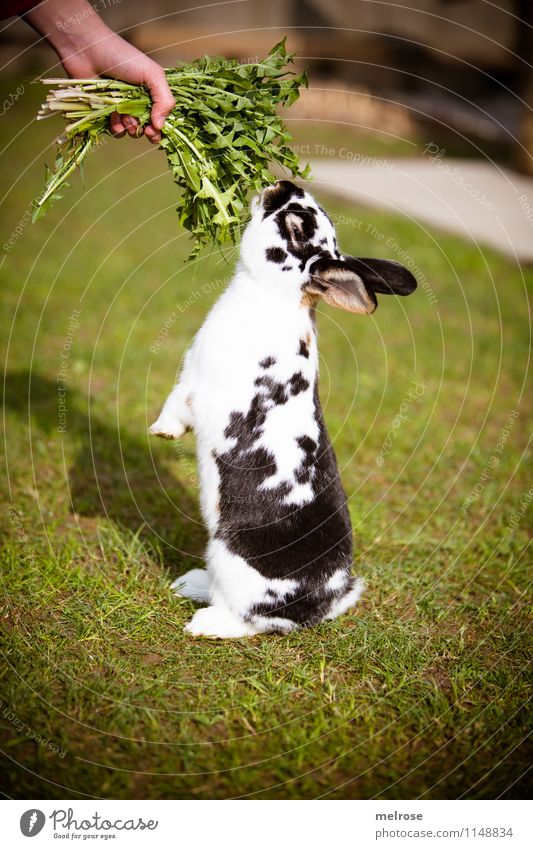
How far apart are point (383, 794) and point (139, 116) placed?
142 inches

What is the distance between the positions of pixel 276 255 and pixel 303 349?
19.9 inches

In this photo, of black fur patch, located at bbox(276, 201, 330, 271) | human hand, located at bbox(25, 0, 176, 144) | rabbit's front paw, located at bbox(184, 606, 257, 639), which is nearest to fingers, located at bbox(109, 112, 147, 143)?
human hand, located at bbox(25, 0, 176, 144)

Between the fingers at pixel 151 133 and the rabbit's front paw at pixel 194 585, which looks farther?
the rabbit's front paw at pixel 194 585

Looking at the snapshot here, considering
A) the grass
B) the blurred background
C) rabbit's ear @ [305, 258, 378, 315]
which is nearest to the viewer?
the grass

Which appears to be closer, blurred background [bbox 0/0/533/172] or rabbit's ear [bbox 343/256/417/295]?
rabbit's ear [bbox 343/256/417/295]

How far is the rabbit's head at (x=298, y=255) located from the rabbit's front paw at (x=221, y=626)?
1.75 metres

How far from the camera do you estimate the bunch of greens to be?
147 inches

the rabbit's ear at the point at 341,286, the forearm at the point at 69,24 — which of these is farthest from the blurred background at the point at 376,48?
the rabbit's ear at the point at 341,286

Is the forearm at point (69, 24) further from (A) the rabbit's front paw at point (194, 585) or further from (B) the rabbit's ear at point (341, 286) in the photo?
(A) the rabbit's front paw at point (194, 585)

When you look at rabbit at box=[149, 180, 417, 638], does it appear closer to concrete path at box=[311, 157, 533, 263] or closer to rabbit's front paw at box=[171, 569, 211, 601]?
rabbit's front paw at box=[171, 569, 211, 601]

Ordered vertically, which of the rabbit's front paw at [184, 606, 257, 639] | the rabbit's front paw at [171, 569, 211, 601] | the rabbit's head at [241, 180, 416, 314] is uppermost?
the rabbit's head at [241, 180, 416, 314]

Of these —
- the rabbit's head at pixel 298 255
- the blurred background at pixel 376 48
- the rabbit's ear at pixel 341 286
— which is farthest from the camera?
the blurred background at pixel 376 48

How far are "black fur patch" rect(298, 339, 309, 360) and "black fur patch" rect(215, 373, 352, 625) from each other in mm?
113

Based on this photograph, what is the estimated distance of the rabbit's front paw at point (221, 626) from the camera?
3.80 m
